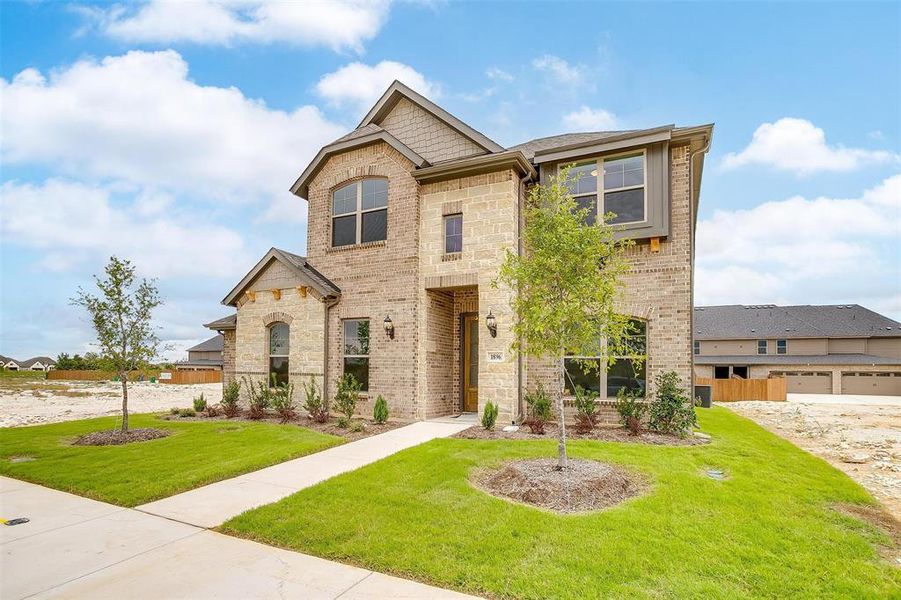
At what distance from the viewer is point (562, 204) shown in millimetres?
7031

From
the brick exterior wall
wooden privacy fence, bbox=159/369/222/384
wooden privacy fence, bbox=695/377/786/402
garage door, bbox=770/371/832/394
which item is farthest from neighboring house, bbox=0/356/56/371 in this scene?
garage door, bbox=770/371/832/394

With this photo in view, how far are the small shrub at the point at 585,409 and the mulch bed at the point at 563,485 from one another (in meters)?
3.24

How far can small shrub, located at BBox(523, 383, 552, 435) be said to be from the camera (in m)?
11.1

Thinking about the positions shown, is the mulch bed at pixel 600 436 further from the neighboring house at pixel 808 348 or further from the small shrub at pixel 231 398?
the neighboring house at pixel 808 348

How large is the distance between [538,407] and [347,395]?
4940 mm

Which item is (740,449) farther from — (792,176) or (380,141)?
(792,176)

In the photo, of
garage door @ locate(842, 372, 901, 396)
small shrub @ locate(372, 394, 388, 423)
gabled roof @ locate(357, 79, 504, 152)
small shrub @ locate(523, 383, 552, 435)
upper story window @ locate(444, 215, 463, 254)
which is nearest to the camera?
small shrub @ locate(523, 383, 552, 435)

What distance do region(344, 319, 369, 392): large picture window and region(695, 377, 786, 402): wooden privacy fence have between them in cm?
2255

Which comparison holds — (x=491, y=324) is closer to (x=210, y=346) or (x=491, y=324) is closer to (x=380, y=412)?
(x=380, y=412)

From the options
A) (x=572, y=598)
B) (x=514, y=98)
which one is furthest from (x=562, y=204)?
(x=514, y=98)

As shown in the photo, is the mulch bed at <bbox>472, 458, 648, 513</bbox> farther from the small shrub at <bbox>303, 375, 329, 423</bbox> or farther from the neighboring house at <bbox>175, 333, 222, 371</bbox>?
the neighboring house at <bbox>175, 333, 222, 371</bbox>

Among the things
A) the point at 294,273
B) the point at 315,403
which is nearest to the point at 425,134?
the point at 294,273

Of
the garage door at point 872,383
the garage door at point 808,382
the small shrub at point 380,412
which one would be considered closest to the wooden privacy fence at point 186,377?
the small shrub at point 380,412

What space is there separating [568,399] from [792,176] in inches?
587
